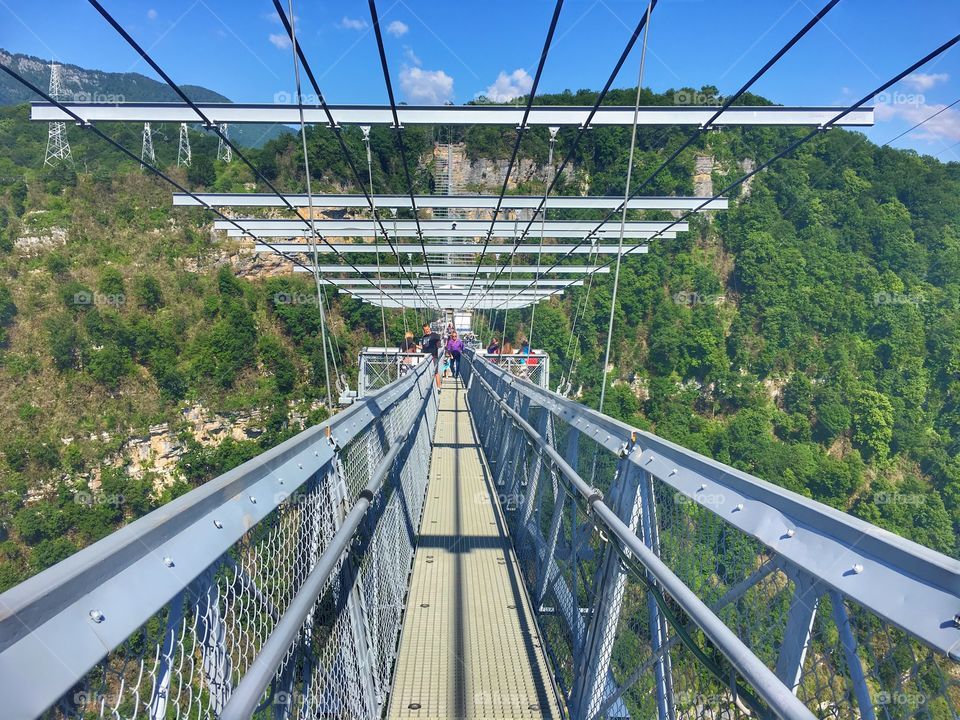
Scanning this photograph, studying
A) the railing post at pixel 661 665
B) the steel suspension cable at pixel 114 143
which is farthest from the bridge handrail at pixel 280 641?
the steel suspension cable at pixel 114 143

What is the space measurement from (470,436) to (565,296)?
56.3 meters

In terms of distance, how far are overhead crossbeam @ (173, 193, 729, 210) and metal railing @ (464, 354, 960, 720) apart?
635 cm

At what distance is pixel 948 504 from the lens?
46.2 meters

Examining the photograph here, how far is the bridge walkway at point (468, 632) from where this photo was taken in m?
2.57

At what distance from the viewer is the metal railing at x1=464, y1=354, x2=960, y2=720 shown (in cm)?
100

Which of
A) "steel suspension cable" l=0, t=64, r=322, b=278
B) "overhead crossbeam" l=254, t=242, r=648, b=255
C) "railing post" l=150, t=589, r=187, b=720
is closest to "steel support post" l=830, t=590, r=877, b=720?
"railing post" l=150, t=589, r=187, b=720

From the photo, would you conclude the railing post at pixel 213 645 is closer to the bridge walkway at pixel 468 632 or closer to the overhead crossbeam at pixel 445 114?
the bridge walkway at pixel 468 632

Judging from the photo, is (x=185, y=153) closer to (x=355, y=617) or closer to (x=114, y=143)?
(x=114, y=143)

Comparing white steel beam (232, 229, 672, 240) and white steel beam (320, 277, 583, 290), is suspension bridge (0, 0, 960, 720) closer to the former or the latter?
white steel beam (232, 229, 672, 240)

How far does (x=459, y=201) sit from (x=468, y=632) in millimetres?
7888

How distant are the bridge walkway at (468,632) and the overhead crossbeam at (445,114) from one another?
3857mm

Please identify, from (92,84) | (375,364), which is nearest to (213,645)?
(375,364)

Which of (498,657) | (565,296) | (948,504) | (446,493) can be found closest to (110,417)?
(565,296)

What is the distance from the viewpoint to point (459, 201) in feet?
32.7
